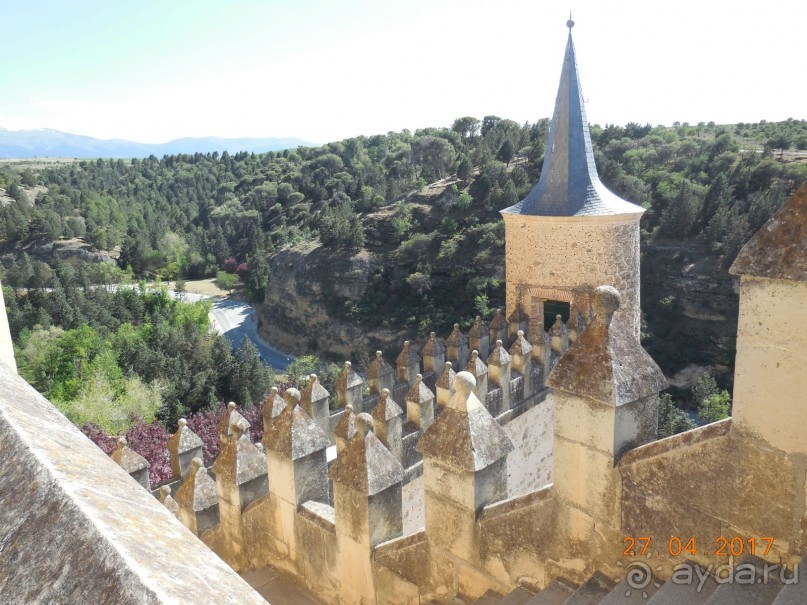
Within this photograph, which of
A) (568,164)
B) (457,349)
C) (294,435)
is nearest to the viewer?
(294,435)

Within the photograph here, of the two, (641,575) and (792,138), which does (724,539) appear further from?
(792,138)

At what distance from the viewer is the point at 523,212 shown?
10.4 m

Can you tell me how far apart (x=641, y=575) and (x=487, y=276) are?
40026mm

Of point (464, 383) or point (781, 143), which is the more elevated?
point (781, 143)

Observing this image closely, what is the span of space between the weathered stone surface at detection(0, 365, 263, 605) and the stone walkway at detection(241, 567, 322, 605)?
127 inches

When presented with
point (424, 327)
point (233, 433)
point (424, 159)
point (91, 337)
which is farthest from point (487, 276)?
point (233, 433)

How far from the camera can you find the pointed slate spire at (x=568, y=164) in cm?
1020

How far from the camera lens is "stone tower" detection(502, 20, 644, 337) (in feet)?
32.3

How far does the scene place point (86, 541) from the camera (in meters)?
1.87

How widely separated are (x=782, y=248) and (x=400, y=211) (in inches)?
1970

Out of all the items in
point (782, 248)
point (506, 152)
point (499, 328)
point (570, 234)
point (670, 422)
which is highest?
point (506, 152)

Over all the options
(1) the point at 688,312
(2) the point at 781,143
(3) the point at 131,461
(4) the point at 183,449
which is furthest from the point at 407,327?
(3) the point at 131,461

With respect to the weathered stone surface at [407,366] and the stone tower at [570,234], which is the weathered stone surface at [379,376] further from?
the stone tower at [570,234]

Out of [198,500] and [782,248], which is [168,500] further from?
[782,248]
